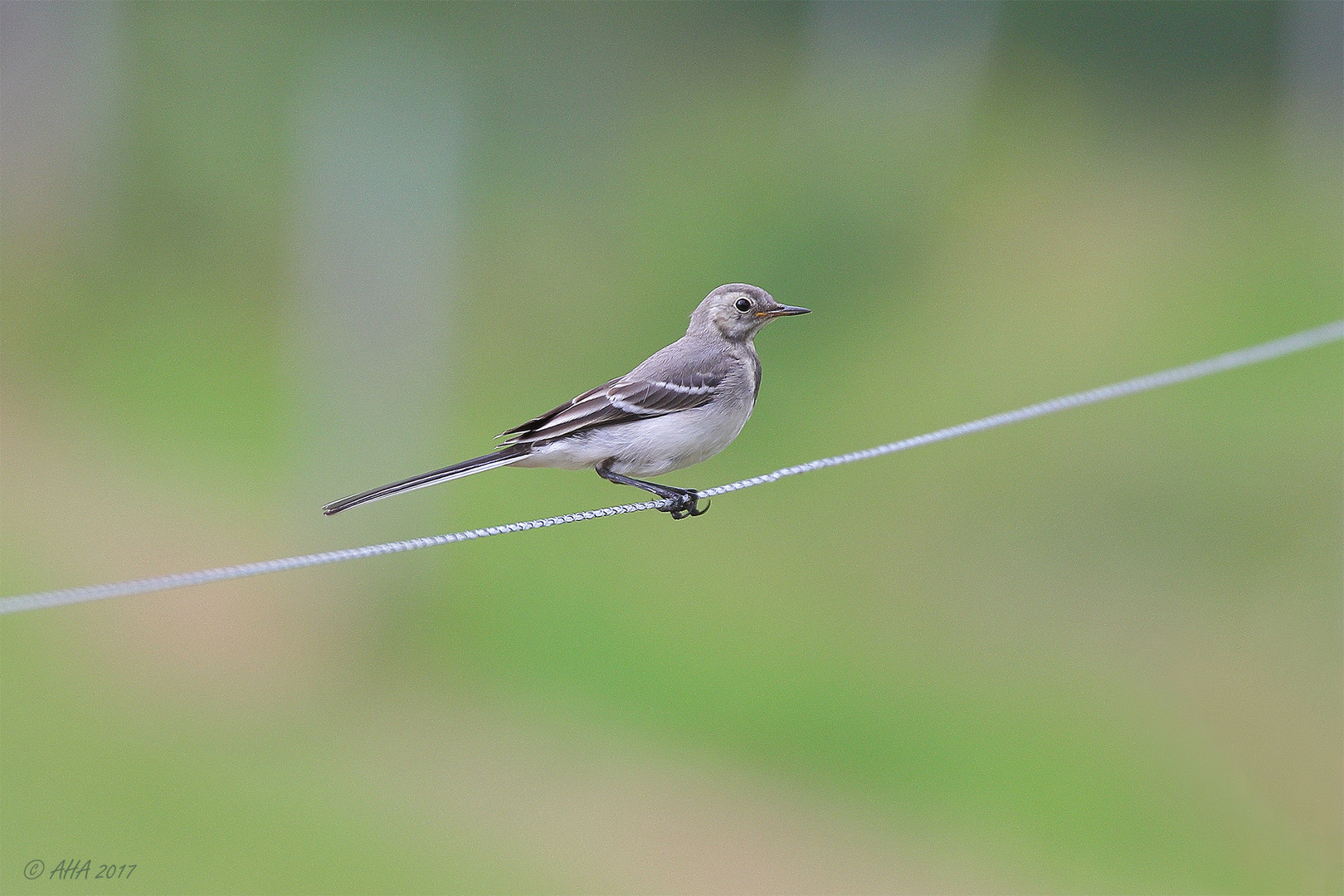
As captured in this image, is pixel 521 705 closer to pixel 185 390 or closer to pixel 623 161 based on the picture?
pixel 185 390

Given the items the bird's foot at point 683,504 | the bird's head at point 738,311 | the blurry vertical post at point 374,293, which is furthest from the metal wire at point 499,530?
the blurry vertical post at point 374,293

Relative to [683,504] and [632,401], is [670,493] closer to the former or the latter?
[683,504]

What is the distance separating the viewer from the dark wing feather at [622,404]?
19.2 feet

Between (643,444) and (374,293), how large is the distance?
7295 mm

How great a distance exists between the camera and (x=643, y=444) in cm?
593

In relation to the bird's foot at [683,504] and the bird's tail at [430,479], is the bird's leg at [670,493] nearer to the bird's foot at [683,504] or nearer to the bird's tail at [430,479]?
the bird's foot at [683,504]

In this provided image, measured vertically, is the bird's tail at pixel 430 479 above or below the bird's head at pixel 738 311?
below

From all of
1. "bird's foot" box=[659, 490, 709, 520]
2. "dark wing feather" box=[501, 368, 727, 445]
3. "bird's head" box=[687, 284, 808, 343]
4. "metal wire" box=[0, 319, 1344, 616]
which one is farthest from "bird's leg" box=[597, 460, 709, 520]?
"bird's head" box=[687, 284, 808, 343]

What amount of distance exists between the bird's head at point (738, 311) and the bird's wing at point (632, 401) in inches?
13.2

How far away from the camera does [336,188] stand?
488 inches

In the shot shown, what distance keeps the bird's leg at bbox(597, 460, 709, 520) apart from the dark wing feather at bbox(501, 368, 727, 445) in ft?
0.86

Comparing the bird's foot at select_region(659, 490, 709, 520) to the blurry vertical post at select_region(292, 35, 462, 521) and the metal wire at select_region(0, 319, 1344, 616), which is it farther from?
the blurry vertical post at select_region(292, 35, 462, 521)

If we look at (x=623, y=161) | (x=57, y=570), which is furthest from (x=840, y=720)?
(x=623, y=161)

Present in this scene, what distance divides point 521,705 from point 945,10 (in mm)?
15812
